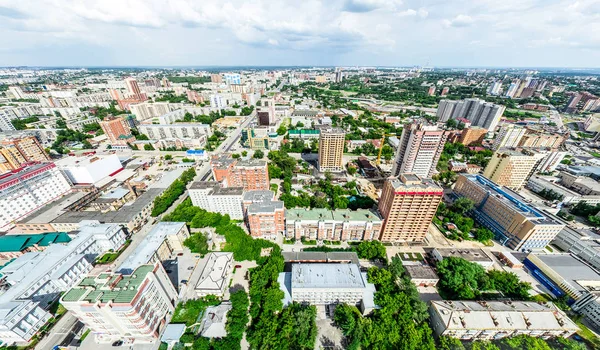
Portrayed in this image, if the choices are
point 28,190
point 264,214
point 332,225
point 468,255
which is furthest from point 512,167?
point 28,190

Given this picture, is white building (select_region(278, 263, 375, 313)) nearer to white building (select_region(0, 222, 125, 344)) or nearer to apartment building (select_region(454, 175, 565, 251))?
apartment building (select_region(454, 175, 565, 251))

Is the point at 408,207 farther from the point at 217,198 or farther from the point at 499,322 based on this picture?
the point at 217,198

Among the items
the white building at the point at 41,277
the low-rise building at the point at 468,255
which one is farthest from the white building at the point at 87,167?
the low-rise building at the point at 468,255

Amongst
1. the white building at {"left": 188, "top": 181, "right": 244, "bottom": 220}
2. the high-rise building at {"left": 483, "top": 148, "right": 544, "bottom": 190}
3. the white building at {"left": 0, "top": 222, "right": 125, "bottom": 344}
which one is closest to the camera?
the white building at {"left": 0, "top": 222, "right": 125, "bottom": 344}

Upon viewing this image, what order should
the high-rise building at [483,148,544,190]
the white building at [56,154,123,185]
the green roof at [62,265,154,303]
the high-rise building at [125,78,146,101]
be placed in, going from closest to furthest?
the green roof at [62,265,154,303] < the high-rise building at [483,148,544,190] < the white building at [56,154,123,185] < the high-rise building at [125,78,146,101]

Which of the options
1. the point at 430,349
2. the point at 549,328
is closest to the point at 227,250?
the point at 430,349

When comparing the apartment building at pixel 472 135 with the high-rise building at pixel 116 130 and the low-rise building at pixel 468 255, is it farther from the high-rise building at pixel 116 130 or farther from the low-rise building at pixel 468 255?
the high-rise building at pixel 116 130

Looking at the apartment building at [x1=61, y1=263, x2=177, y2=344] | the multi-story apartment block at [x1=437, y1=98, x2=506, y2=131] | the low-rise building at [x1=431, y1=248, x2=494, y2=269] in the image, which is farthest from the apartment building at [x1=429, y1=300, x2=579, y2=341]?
the multi-story apartment block at [x1=437, y1=98, x2=506, y2=131]
